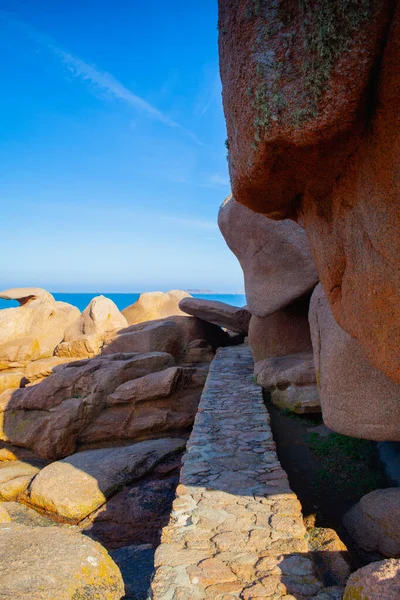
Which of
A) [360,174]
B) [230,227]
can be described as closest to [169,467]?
[230,227]

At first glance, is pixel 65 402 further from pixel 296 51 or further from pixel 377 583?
pixel 296 51

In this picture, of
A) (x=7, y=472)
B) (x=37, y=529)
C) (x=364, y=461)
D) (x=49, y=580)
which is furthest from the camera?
(x=7, y=472)

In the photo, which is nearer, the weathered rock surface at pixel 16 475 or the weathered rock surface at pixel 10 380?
the weathered rock surface at pixel 16 475

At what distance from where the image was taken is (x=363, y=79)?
287 centimetres

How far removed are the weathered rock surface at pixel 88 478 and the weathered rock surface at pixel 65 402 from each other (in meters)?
2.00

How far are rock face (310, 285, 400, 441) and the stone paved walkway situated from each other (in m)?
1.25

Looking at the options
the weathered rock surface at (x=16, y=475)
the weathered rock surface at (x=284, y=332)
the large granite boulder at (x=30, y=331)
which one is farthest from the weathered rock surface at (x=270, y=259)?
the large granite boulder at (x=30, y=331)

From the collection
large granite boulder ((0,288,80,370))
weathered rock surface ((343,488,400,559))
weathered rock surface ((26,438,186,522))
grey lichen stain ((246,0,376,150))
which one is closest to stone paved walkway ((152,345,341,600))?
weathered rock surface ((343,488,400,559))


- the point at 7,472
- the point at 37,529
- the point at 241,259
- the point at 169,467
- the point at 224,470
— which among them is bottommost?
the point at 7,472

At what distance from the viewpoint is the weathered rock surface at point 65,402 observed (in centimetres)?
1222

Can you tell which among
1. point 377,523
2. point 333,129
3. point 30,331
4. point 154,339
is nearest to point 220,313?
point 154,339

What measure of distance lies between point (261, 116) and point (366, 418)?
418 centimetres

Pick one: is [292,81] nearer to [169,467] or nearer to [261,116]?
[261,116]

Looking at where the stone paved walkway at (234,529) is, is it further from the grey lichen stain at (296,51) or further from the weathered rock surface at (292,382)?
the grey lichen stain at (296,51)
